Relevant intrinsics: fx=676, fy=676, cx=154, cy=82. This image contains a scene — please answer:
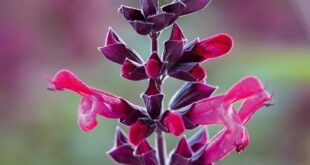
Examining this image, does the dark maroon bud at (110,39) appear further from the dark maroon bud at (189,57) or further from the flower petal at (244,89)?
the flower petal at (244,89)

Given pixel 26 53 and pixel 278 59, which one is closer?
pixel 278 59

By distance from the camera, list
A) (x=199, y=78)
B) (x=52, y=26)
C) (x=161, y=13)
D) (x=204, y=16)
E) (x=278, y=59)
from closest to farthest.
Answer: (x=161, y=13), (x=199, y=78), (x=278, y=59), (x=52, y=26), (x=204, y=16)

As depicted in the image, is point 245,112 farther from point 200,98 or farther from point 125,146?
point 125,146

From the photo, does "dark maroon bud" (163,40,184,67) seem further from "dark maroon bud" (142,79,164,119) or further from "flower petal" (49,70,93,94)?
"flower petal" (49,70,93,94)

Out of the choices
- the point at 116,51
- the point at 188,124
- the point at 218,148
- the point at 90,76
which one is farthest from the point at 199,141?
the point at 90,76

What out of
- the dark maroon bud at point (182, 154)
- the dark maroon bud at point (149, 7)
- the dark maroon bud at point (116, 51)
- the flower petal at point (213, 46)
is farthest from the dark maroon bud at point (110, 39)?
the dark maroon bud at point (182, 154)

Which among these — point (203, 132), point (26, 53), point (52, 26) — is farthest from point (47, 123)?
point (203, 132)
